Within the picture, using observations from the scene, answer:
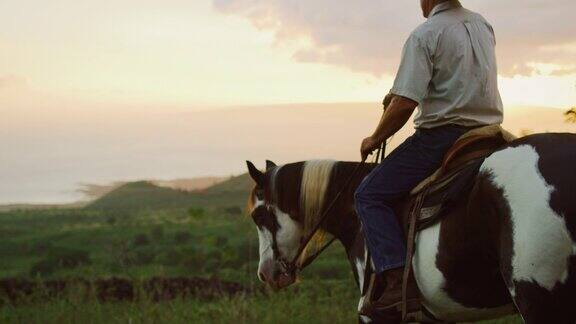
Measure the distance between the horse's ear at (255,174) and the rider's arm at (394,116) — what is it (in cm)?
123

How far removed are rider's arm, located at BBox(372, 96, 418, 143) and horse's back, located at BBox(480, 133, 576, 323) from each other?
90 centimetres

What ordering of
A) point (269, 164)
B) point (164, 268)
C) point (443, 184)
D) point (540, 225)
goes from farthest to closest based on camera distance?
point (164, 268) < point (269, 164) < point (443, 184) < point (540, 225)

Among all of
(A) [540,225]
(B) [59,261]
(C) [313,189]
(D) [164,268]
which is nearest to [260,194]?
(C) [313,189]

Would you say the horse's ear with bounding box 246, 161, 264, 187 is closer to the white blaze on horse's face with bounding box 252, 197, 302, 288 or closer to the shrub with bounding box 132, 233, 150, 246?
the white blaze on horse's face with bounding box 252, 197, 302, 288

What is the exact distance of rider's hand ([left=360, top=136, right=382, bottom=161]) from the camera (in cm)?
568

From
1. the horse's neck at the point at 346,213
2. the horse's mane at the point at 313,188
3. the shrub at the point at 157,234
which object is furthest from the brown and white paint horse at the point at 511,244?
the shrub at the point at 157,234

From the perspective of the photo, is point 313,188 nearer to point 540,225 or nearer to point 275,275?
point 275,275

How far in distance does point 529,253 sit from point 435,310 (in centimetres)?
102

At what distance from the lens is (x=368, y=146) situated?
573 cm

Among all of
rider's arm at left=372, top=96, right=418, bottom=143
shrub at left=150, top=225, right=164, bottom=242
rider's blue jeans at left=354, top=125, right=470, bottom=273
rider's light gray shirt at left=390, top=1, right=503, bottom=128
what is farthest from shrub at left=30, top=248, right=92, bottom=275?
rider's light gray shirt at left=390, top=1, right=503, bottom=128

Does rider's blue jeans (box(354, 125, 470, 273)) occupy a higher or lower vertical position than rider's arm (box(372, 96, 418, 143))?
lower

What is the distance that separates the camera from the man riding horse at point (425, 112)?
5.33 meters

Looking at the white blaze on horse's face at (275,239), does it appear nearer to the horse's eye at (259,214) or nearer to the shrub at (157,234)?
the horse's eye at (259,214)

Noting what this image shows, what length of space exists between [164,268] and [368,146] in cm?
1486
